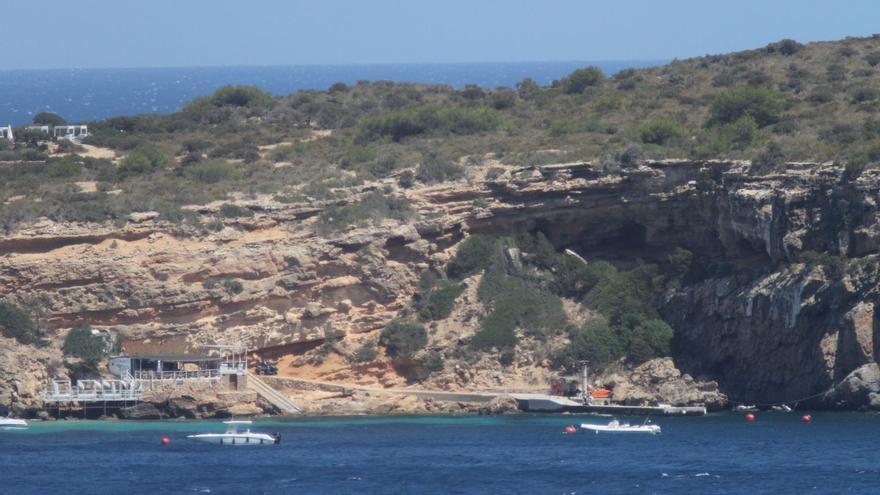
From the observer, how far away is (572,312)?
212 feet

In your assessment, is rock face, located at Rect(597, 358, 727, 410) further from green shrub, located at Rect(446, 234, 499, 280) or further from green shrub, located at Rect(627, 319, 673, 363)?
green shrub, located at Rect(446, 234, 499, 280)

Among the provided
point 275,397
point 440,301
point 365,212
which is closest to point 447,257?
point 440,301

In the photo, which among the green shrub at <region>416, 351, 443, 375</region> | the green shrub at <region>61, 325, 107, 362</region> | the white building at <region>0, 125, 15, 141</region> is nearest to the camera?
the green shrub at <region>61, 325, 107, 362</region>

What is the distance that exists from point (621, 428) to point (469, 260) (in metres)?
10.1

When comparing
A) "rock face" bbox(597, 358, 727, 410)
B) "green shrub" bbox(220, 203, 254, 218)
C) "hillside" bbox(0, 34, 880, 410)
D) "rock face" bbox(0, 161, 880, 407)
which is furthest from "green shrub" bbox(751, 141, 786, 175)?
"green shrub" bbox(220, 203, 254, 218)

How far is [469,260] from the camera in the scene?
2554 inches

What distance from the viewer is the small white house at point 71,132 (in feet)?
270

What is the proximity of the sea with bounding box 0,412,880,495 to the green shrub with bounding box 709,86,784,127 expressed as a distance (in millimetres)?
15032

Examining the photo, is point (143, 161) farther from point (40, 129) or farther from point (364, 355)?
point (364, 355)

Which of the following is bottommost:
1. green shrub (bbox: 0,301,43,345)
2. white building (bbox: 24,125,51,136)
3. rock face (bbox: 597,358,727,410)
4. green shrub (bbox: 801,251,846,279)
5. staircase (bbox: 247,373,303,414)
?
staircase (bbox: 247,373,303,414)

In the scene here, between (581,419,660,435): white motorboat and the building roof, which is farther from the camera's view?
the building roof

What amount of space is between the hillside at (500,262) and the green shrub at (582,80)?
13753mm

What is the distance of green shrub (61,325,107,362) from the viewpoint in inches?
2359

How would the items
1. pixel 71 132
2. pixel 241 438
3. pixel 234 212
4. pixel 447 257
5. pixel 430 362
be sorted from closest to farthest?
pixel 241 438
pixel 430 362
pixel 234 212
pixel 447 257
pixel 71 132
